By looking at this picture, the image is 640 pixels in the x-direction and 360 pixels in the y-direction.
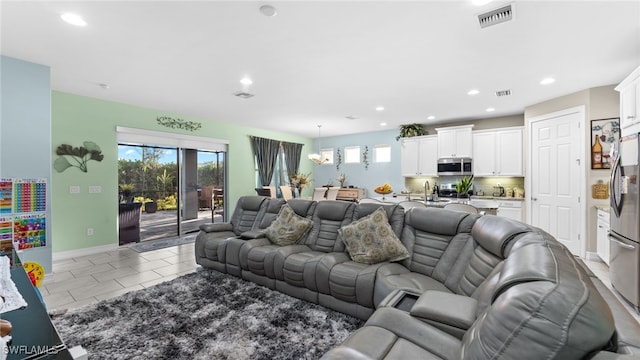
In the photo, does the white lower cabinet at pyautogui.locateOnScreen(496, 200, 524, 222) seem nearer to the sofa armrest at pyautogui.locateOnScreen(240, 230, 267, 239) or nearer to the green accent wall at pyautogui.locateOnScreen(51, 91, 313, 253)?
the sofa armrest at pyautogui.locateOnScreen(240, 230, 267, 239)

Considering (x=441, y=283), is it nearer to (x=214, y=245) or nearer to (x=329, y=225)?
(x=329, y=225)

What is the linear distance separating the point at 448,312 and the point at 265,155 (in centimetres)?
663

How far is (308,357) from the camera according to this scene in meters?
1.94

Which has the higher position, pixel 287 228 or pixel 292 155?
pixel 292 155

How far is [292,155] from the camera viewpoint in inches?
331

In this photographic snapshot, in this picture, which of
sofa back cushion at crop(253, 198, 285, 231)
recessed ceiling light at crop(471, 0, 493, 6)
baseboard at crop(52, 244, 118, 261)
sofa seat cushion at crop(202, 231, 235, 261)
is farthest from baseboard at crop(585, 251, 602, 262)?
baseboard at crop(52, 244, 118, 261)

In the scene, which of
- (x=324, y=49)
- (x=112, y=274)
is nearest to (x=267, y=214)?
(x=112, y=274)

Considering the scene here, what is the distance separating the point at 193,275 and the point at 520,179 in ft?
21.6

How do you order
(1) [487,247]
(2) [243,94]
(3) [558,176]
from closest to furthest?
→ 1. (1) [487,247]
2. (2) [243,94]
3. (3) [558,176]

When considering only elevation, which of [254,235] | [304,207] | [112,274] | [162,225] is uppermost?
[304,207]

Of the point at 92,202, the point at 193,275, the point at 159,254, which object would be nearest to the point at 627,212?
the point at 193,275

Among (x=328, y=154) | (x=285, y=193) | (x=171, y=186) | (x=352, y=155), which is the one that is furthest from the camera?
(x=328, y=154)

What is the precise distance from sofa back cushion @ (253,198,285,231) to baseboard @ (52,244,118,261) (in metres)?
2.96

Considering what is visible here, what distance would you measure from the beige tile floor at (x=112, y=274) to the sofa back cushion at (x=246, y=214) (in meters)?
0.82
